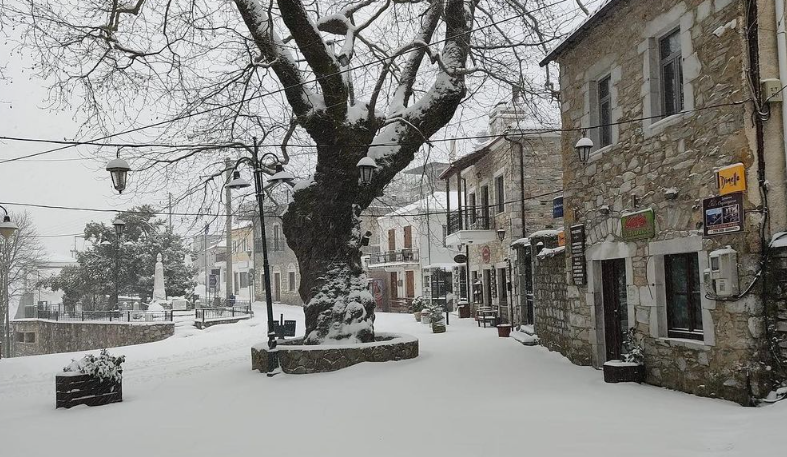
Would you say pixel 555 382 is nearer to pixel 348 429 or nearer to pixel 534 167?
pixel 348 429

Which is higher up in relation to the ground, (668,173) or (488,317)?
(668,173)

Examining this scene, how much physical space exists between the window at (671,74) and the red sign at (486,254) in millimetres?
14225

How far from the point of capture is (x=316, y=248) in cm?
1123

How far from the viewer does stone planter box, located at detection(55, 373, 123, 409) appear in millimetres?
8453

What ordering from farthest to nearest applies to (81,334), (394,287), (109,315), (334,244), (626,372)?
(394,287), (109,315), (81,334), (334,244), (626,372)

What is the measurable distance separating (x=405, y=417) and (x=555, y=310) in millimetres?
5732

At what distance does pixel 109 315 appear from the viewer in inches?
1192

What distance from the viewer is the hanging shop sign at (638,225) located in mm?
7836

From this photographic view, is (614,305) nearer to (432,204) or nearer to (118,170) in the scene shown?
(118,170)

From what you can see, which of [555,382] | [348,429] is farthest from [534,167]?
[348,429]

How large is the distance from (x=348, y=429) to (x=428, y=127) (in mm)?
6573

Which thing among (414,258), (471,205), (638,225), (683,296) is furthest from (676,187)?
(414,258)

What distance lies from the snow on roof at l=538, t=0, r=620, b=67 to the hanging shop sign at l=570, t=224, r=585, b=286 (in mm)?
3030

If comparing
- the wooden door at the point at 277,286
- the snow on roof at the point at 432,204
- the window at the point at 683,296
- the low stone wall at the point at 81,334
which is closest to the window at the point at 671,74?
the window at the point at 683,296
